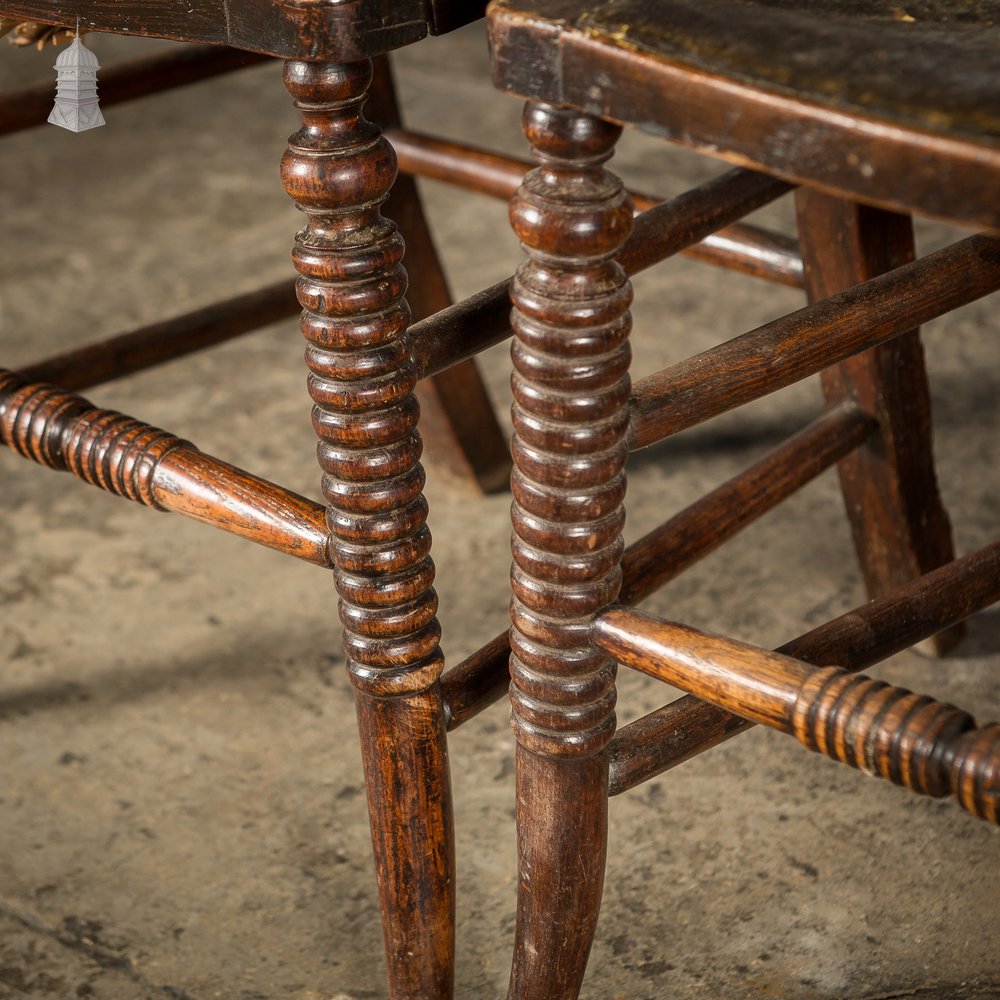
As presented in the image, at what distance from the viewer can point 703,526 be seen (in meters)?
1.04

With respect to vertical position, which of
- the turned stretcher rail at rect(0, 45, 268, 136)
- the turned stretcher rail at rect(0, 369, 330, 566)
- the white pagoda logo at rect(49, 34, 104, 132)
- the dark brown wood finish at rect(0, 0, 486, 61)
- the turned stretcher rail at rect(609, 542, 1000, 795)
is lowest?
the turned stretcher rail at rect(609, 542, 1000, 795)

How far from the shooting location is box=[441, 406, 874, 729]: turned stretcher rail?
918 millimetres

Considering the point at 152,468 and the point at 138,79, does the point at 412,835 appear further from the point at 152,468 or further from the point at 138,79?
the point at 138,79

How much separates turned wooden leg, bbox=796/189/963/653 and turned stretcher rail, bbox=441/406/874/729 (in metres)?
0.03

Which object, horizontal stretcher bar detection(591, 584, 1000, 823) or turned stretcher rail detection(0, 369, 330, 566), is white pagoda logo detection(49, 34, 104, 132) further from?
horizontal stretcher bar detection(591, 584, 1000, 823)

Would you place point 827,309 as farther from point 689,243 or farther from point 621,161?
point 621,161

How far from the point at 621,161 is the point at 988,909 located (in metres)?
1.69

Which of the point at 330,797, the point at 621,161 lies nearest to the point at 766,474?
the point at 330,797

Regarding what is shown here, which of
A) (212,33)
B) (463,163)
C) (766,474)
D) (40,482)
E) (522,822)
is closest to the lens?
(212,33)

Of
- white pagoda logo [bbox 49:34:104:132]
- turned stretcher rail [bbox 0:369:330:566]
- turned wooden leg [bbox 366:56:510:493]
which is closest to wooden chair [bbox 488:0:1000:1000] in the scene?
turned stretcher rail [bbox 0:369:330:566]

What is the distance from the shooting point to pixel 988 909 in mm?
1106

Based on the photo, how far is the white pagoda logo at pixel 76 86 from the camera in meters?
0.83

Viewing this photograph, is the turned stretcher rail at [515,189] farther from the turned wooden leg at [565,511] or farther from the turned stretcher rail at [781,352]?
the turned wooden leg at [565,511]

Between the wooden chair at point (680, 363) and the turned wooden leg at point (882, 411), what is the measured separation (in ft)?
1.00
